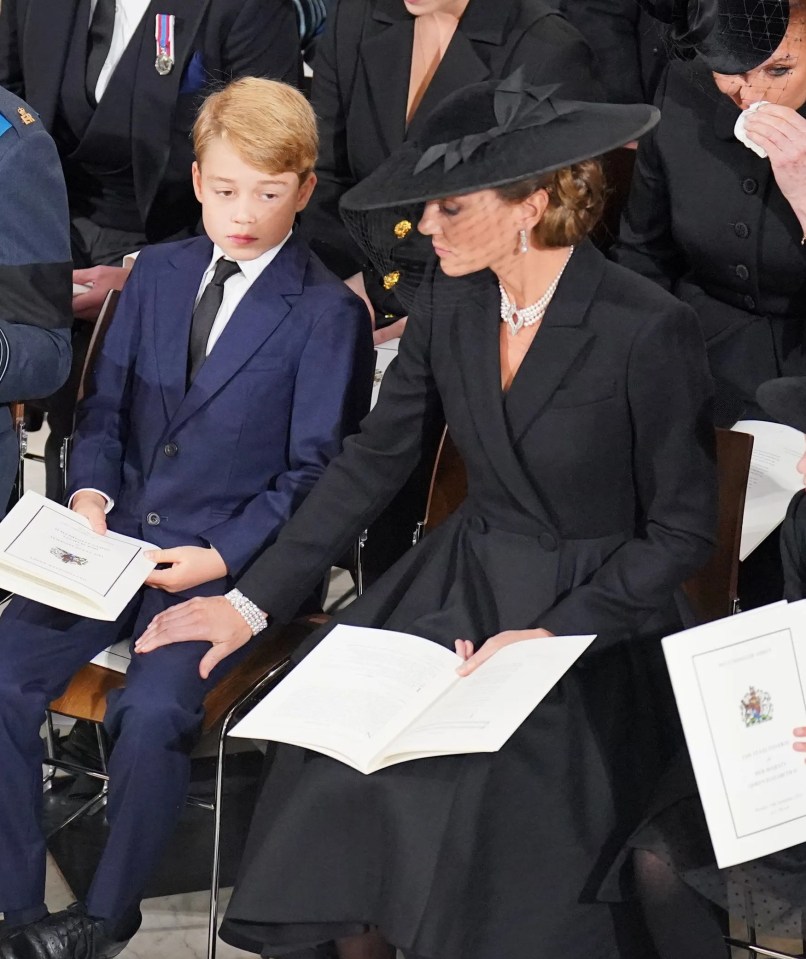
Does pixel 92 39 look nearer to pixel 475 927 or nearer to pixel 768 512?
pixel 768 512

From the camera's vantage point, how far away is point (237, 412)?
2924mm

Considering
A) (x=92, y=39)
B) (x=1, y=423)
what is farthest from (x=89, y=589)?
(x=92, y=39)

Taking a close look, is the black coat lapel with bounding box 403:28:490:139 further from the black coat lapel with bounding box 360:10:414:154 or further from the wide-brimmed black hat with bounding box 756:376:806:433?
the wide-brimmed black hat with bounding box 756:376:806:433

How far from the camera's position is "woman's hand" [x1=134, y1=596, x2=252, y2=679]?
2.69 m

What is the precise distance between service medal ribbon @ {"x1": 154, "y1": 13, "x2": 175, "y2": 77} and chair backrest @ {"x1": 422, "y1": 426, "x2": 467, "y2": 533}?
1589 mm

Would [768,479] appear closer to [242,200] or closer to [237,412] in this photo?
[237,412]

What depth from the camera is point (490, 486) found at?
2578 mm

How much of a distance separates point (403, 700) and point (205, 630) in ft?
1.92

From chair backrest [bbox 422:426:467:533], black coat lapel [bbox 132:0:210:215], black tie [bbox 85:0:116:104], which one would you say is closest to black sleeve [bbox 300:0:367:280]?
black coat lapel [bbox 132:0:210:215]

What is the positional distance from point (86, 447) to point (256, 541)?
443mm

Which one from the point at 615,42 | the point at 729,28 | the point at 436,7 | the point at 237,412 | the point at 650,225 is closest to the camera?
the point at 729,28

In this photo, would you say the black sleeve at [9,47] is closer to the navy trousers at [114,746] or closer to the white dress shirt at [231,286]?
the white dress shirt at [231,286]

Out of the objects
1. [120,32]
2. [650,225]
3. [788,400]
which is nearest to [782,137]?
[650,225]

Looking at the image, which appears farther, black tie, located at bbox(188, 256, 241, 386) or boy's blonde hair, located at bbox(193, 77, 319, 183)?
black tie, located at bbox(188, 256, 241, 386)
